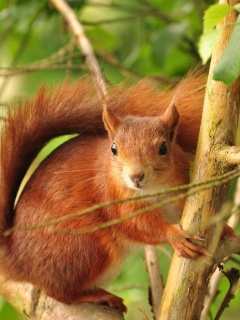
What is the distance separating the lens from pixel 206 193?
1.38 metres

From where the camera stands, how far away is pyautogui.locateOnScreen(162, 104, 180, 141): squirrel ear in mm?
1541

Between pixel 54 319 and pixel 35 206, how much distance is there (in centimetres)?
28

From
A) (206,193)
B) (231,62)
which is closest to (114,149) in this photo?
(206,193)

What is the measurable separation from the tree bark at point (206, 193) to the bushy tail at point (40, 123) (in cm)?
42

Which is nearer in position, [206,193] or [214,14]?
[214,14]

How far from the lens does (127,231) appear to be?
5.48ft

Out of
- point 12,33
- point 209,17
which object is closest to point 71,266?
point 209,17

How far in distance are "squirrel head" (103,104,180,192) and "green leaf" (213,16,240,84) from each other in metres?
0.39

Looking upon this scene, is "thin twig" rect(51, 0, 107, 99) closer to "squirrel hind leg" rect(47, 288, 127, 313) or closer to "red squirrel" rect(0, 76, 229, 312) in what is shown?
"red squirrel" rect(0, 76, 229, 312)

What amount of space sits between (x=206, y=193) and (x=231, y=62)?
1.07ft

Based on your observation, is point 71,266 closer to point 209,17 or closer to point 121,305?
point 121,305

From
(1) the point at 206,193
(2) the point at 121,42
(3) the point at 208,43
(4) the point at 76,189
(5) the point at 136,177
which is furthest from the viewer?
(2) the point at 121,42

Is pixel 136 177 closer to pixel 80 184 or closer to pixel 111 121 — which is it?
pixel 111 121

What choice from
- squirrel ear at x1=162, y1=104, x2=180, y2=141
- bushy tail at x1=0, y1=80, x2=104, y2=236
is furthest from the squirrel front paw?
bushy tail at x1=0, y1=80, x2=104, y2=236
